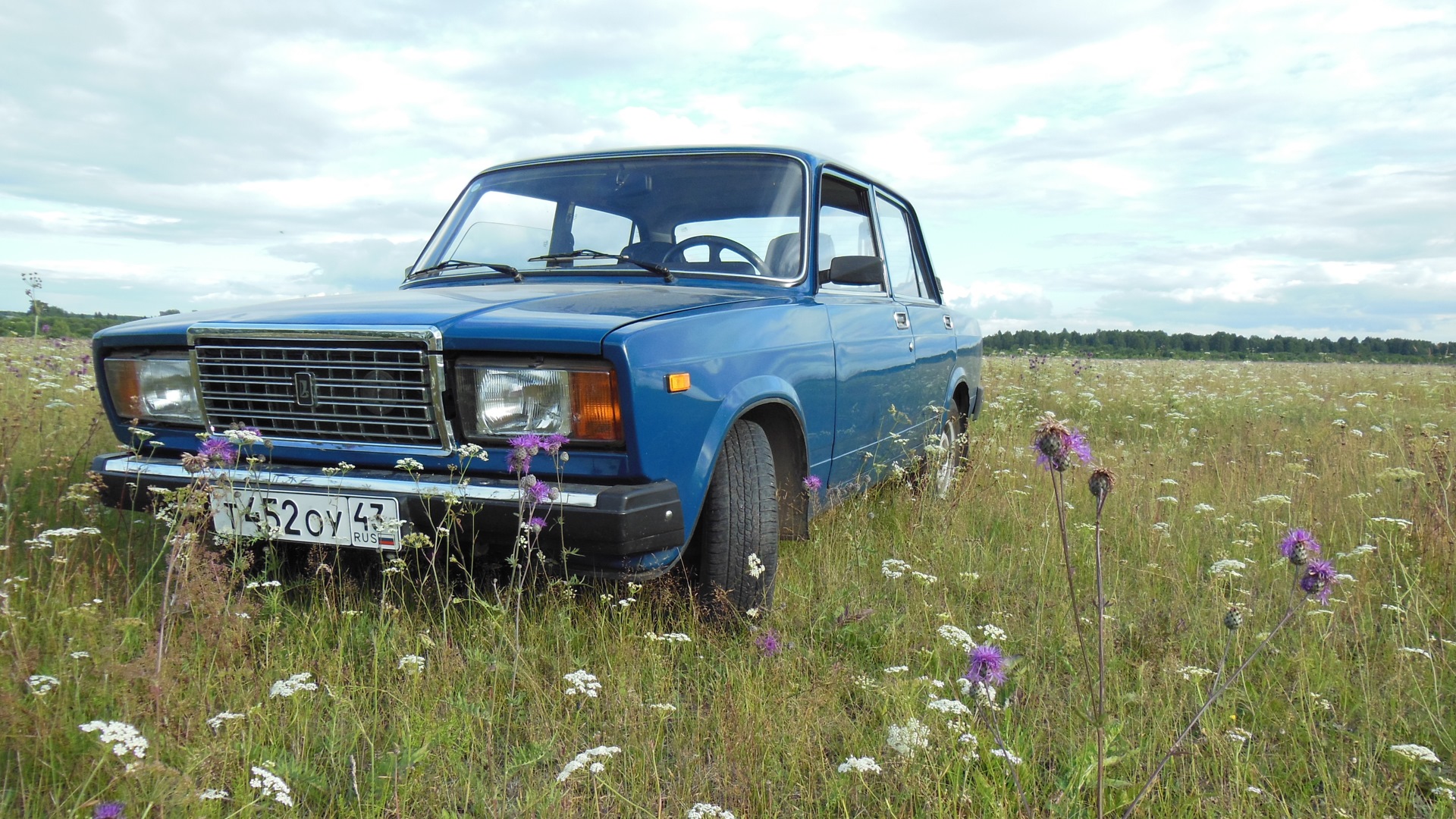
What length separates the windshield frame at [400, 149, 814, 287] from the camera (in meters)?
3.47

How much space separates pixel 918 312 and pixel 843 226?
91cm

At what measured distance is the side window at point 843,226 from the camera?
3881 millimetres

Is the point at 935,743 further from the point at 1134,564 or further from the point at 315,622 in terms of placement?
the point at 1134,564

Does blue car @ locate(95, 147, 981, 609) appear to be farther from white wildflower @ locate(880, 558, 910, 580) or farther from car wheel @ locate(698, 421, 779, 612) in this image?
white wildflower @ locate(880, 558, 910, 580)

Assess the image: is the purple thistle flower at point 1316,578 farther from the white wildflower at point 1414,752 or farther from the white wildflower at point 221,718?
the white wildflower at point 221,718

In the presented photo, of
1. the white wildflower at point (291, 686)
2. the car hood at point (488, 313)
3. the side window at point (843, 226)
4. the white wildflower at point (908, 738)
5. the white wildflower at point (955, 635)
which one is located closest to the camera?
the white wildflower at point (908, 738)

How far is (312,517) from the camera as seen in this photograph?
2.61 meters

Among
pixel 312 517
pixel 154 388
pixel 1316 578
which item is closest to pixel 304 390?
pixel 312 517

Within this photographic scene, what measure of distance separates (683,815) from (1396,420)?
29.5 feet

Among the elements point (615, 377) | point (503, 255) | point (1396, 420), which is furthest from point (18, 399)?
point (1396, 420)

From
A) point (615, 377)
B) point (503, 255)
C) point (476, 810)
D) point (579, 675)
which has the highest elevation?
point (503, 255)

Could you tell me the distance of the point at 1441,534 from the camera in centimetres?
400

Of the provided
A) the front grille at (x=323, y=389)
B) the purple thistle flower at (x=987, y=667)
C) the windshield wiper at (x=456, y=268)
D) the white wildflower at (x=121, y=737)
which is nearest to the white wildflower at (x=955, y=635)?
the purple thistle flower at (x=987, y=667)

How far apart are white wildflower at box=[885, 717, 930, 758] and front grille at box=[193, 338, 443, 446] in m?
1.44
